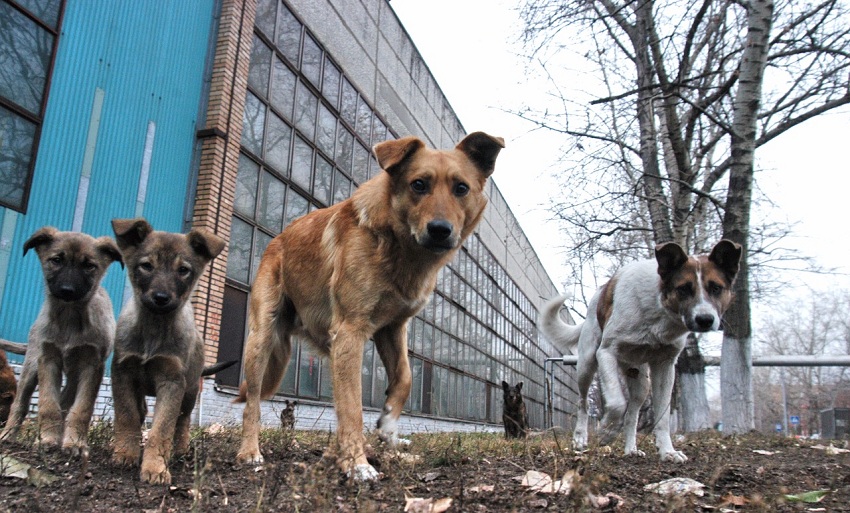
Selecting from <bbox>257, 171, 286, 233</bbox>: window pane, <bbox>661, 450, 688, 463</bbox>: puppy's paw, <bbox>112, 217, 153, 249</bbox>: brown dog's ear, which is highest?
<bbox>257, 171, 286, 233</bbox>: window pane

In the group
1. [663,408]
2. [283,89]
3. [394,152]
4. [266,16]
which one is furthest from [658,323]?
[266,16]

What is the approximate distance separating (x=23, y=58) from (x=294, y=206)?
7644 millimetres

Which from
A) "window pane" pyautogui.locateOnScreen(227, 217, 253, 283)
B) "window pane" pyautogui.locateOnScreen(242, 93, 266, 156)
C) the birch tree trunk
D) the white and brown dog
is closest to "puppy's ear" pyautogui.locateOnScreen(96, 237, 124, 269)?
the white and brown dog

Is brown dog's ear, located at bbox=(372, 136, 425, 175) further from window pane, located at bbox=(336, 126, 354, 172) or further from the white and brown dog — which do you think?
window pane, located at bbox=(336, 126, 354, 172)

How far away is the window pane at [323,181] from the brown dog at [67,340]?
44.1 feet

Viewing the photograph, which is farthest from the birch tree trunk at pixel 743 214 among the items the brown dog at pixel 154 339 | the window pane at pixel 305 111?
the window pane at pixel 305 111

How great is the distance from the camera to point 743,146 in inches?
412

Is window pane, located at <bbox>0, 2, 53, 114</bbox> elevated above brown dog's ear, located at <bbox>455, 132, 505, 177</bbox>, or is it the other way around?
window pane, located at <bbox>0, 2, 53, 114</bbox>

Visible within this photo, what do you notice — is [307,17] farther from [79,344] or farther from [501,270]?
[501,270]

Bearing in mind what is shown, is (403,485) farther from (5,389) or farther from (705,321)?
(5,389)

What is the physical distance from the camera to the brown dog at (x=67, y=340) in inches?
164

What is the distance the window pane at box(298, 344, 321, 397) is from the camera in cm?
1655

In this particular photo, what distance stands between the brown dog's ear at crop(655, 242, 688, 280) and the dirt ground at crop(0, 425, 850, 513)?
5.67ft

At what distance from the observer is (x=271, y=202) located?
52.0 feet
